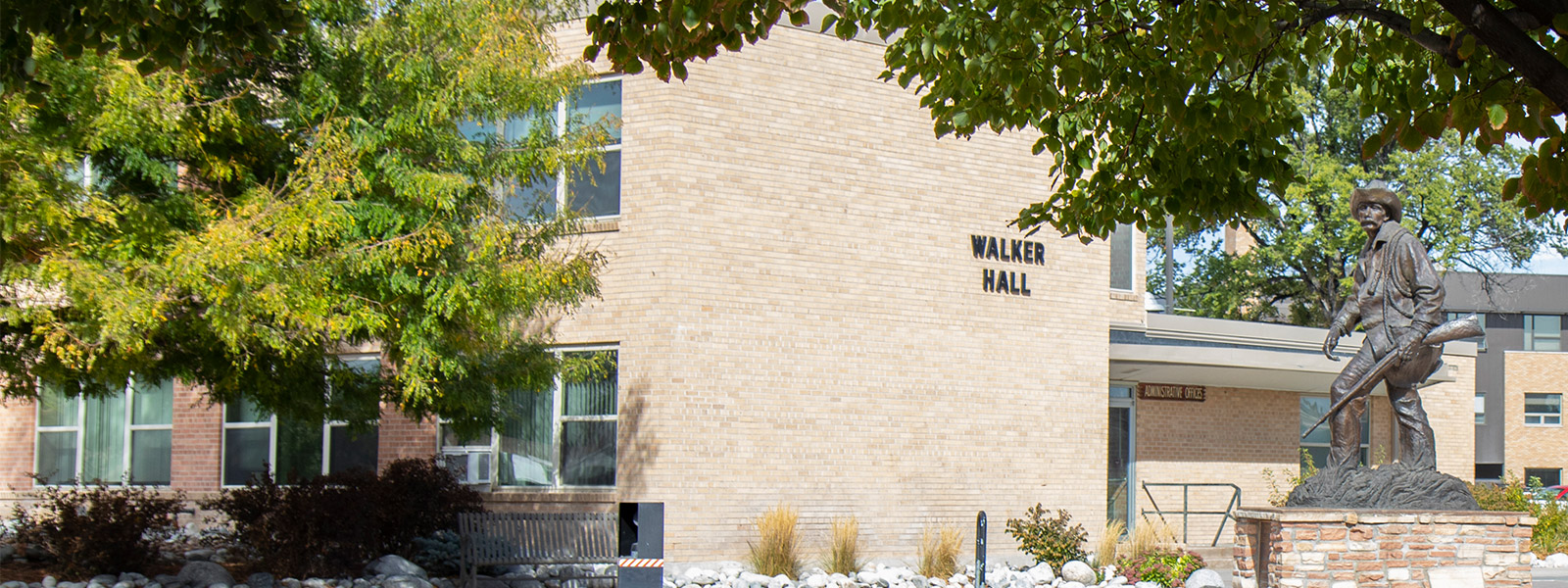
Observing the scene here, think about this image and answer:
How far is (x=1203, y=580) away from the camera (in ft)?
47.7

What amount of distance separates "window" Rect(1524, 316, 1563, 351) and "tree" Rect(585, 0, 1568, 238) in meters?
49.3

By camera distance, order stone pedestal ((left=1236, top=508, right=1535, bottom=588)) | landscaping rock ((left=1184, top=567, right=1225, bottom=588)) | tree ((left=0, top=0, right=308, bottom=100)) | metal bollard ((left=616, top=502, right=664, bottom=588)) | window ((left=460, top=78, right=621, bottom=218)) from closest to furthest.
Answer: tree ((left=0, top=0, right=308, bottom=100)) → stone pedestal ((left=1236, top=508, right=1535, bottom=588)) → metal bollard ((left=616, top=502, right=664, bottom=588)) → landscaping rock ((left=1184, top=567, right=1225, bottom=588)) → window ((left=460, top=78, right=621, bottom=218))

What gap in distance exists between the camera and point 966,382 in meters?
17.6

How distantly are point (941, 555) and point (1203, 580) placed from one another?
2979mm

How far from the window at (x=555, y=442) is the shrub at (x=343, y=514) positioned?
1.14 m

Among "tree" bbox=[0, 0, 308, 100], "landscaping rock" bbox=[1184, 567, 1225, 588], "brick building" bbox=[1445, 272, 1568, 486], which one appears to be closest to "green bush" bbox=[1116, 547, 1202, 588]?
"landscaping rock" bbox=[1184, 567, 1225, 588]

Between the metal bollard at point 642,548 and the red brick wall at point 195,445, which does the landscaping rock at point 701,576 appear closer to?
the metal bollard at point 642,548

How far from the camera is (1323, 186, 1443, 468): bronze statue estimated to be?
11.9 m

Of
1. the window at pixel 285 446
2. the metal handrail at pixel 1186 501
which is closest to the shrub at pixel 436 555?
the window at pixel 285 446

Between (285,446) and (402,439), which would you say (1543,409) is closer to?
(402,439)

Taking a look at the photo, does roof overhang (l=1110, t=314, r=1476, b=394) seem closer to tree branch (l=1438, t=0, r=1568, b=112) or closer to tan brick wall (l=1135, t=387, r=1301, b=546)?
tan brick wall (l=1135, t=387, r=1301, b=546)

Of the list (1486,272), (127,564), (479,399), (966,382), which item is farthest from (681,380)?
(1486,272)

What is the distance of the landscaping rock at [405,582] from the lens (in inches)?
523

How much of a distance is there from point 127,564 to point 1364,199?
39.3 ft
